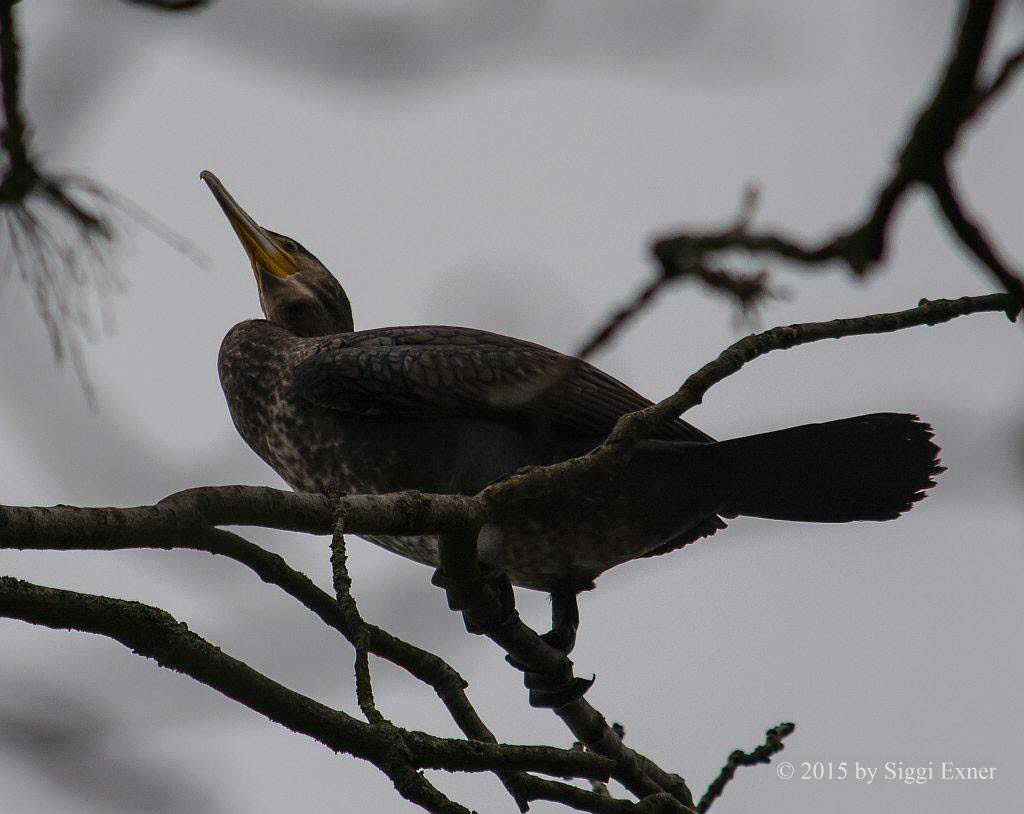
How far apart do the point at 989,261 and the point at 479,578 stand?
2526mm

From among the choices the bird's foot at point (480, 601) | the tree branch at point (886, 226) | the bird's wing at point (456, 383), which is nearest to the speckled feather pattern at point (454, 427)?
the bird's wing at point (456, 383)

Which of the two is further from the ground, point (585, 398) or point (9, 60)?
point (585, 398)

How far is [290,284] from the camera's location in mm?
6320

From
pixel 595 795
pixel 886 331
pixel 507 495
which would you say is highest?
pixel 886 331

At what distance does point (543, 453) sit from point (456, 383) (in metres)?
0.40

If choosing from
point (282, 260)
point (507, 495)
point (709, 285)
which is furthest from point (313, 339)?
point (709, 285)

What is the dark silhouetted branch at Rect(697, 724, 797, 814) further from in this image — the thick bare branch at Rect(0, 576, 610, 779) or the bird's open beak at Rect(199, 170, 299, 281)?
the bird's open beak at Rect(199, 170, 299, 281)

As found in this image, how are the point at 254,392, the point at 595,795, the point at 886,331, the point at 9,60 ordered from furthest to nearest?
1. the point at 254,392
2. the point at 595,795
3. the point at 886,331
4. the point at 9,60

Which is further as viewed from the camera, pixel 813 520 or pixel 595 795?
pixel 813 520

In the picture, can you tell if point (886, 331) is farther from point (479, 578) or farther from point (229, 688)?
point (229, 688)

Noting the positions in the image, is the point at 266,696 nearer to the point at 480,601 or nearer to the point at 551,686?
the point at 480,601

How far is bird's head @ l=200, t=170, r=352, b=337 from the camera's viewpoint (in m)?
6.27

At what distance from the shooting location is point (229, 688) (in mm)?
3193

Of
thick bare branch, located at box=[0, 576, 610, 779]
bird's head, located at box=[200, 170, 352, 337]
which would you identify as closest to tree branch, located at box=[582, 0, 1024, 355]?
thick bare branch, located at box=[0, 576, 610, 779]
